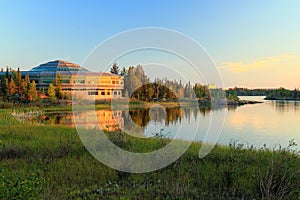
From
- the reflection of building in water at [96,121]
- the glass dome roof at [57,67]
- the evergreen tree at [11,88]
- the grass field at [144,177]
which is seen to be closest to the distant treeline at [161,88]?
the reflection of building in water at [96,121]

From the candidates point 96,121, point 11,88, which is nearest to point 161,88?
point 96,121

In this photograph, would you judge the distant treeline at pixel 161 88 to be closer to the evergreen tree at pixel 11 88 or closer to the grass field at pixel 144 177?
the grass field at pixel 144 177

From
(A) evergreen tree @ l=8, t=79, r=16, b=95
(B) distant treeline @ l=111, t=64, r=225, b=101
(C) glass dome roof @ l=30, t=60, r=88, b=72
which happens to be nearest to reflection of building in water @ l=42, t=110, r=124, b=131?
(B) distant treeline @ l=111, t=64, r=225, b=101

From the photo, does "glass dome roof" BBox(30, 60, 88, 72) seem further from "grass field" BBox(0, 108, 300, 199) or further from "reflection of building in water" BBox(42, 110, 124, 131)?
"grass field" BBox(0, 108, 300, 199)

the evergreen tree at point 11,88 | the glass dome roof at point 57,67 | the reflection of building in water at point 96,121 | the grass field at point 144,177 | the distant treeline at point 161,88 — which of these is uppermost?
the glass dome roof at point 57,67

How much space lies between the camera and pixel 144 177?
222 inches

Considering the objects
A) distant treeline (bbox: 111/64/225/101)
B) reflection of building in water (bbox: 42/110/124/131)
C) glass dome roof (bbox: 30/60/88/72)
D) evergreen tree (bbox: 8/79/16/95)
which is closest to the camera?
distant treeline (bbox: 111/64/225/101)

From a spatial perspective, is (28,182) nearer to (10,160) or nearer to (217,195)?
(217,195)

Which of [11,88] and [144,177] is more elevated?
[11,88]

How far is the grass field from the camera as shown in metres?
4.48

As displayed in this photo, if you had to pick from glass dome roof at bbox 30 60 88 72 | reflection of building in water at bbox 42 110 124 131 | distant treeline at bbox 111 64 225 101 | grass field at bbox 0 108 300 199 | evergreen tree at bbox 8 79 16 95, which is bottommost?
grass field at bbox 0 108 300 199

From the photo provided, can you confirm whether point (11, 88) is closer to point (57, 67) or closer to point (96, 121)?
point (57, 67)

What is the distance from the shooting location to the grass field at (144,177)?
448 cm

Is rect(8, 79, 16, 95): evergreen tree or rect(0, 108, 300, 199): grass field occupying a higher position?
rect(8, 79, 16, 95): evergreen tree
